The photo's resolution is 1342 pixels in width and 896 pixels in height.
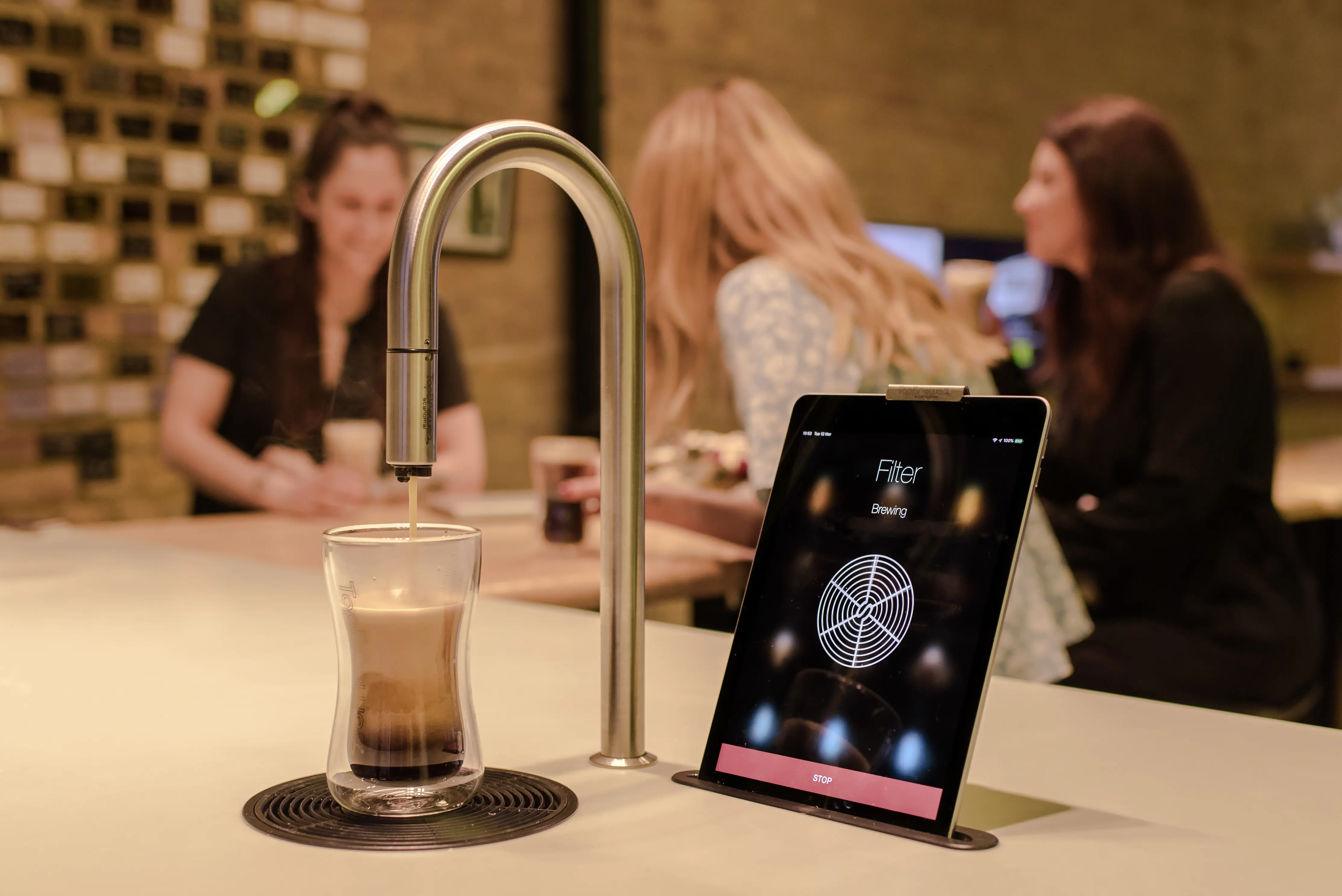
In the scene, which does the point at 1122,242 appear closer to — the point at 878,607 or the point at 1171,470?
the point at 1171,470

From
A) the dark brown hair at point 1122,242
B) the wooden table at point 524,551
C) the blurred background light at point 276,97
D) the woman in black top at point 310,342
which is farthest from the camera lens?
the blurred background light at point 276,97

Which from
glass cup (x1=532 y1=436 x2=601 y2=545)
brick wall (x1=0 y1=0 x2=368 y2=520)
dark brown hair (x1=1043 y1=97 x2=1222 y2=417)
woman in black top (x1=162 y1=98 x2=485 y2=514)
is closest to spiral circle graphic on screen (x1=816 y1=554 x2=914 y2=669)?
glass cup (x1=532 y1=436 x2=601 y2=545)

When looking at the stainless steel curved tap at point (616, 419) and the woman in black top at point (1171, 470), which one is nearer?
the stainless steel curved tap at point (616, 419)

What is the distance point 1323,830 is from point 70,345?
11.6 feet

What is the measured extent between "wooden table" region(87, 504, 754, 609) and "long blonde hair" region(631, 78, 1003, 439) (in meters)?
0.24

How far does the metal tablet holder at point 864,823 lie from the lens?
581 millimetres

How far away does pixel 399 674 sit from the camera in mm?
619

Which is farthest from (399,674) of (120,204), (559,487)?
(120,204)

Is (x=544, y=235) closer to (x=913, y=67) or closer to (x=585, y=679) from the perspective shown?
(x=913, y=67)

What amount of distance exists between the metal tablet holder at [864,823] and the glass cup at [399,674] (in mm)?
124

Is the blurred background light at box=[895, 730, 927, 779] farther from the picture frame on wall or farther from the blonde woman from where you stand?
the picture frame on wall

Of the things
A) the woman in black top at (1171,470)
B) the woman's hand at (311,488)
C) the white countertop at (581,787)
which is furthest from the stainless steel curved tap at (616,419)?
the woman's hand at (311,488)

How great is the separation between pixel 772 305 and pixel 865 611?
125 centimetres

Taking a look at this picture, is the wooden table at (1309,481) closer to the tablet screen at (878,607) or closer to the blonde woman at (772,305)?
the blonde woman at (772,305)
